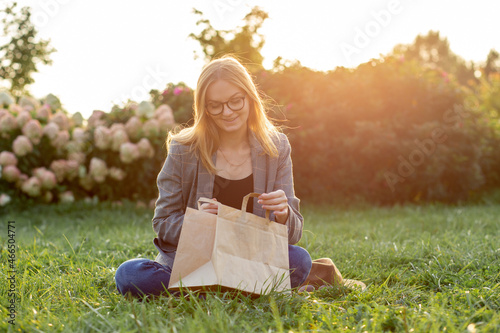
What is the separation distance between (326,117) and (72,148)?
10.5 ft

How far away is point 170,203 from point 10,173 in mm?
3781

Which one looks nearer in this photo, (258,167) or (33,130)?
(258,167)

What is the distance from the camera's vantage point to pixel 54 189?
5.77m

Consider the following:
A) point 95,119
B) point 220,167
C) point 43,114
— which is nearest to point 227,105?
point 220,167

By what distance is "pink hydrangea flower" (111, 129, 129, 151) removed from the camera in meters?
5.45

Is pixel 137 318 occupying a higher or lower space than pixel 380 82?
lower

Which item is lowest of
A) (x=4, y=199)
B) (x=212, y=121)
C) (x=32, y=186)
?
(x=4, y=199)

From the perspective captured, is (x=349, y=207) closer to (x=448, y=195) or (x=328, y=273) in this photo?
(x=448, y=195)

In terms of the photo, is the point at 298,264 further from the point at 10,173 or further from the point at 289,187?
the point at 10,173

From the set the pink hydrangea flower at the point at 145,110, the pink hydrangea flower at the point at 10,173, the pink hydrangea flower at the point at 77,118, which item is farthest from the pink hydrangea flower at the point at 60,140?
the pink hydrangea flower at the point at 145,110

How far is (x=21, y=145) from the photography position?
538 centimetres

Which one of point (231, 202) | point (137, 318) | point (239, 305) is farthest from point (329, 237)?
point (137, 318)

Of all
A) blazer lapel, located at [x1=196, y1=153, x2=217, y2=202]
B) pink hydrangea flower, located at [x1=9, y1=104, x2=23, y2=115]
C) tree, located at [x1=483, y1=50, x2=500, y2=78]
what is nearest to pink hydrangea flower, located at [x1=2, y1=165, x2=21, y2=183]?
pink hydrangea flower, located at [x1=9, y1=104, x2=23, y2=115]

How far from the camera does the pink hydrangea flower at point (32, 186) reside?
538cm
